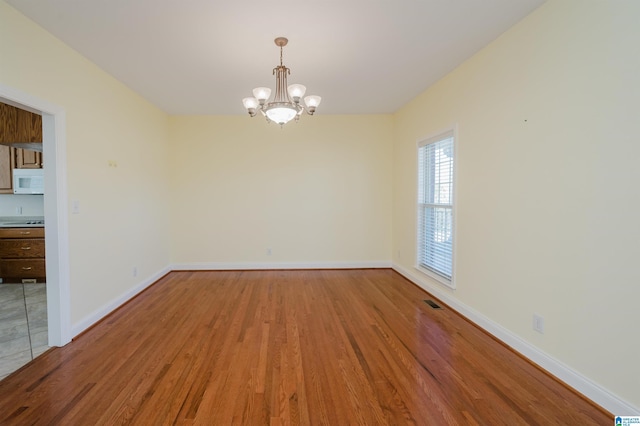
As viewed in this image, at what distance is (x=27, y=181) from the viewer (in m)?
4.34

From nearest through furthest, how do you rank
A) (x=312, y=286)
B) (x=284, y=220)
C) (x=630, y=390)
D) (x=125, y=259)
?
1. (x=630, y=390)
2. (x=125, y=259)
3. (x=312, y=286)
4. (x=284, y=220)

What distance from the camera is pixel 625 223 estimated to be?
1.66 meters

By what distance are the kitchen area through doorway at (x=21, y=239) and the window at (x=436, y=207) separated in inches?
163

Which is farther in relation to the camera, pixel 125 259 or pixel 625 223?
pixel 125 259

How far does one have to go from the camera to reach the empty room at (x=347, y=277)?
69.5 inches

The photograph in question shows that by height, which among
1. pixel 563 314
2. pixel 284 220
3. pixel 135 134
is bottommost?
pixel 563 314

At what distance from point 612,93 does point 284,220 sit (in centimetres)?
421

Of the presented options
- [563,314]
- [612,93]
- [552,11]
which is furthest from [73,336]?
[552,11]

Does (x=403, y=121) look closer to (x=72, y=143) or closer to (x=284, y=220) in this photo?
(x=284, y=220)

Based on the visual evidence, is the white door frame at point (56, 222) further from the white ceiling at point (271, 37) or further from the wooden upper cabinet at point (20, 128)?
the wooden upper cabinet at point (20, 128)

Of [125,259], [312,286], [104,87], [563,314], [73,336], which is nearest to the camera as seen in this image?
[563,314]

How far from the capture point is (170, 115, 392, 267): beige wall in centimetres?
498

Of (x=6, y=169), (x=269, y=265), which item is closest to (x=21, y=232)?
(x=6, y=169)

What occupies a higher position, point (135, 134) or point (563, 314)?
point (135, 134)
